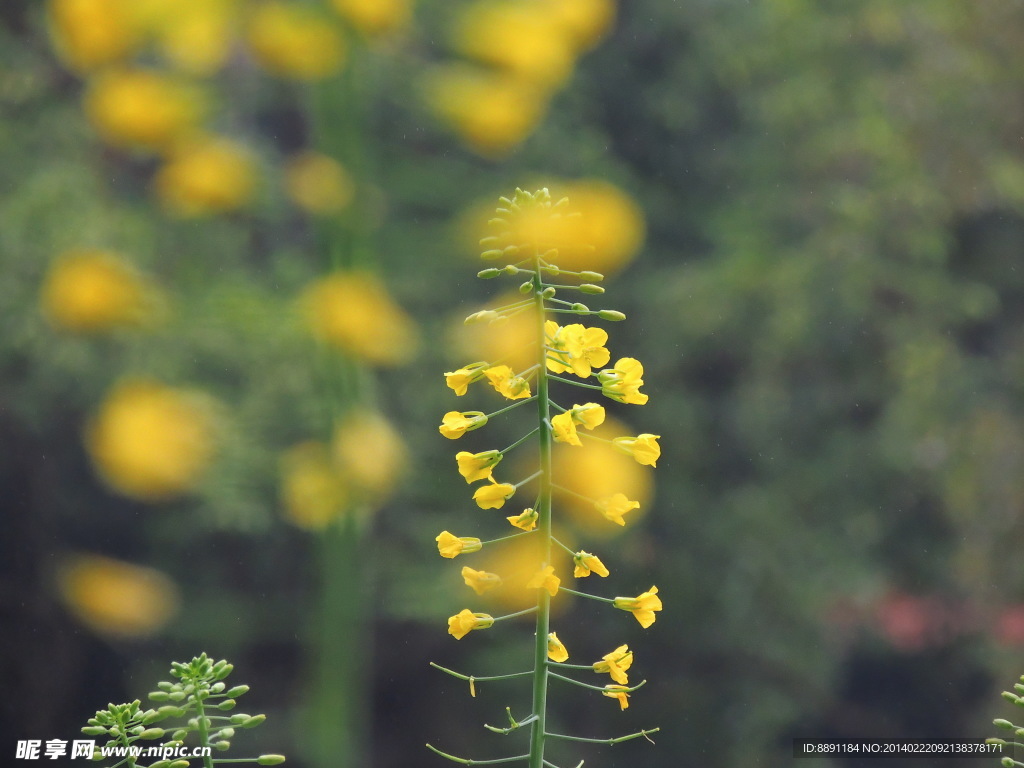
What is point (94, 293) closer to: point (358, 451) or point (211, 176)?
point (211, 176)

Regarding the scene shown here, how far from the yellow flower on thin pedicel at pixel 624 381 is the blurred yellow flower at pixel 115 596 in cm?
299

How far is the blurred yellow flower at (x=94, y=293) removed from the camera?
268cm

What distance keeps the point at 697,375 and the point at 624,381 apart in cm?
346

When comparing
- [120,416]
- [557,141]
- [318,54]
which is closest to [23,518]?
[120,416]

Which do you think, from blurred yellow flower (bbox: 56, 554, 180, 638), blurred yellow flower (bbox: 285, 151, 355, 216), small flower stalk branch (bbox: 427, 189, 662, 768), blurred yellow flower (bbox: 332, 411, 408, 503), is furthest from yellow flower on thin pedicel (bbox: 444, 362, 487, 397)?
blurred yellow flower (bbox: 56, 554, 180, 638)

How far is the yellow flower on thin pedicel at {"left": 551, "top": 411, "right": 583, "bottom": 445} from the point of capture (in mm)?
561

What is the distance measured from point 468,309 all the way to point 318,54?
2.59m

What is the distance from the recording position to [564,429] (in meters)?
0.57

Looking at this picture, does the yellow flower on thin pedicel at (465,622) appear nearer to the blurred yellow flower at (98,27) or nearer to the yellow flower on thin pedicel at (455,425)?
the yellow flower on thin pedicel at (455,425)

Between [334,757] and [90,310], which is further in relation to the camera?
[90,310]

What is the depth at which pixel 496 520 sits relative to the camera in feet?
11.6

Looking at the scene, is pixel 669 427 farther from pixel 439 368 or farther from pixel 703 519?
pixel 439 368

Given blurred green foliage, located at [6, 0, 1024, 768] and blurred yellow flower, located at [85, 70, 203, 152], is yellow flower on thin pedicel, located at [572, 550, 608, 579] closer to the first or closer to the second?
blurred yellow flower, located at [85, 70, 203, 152]

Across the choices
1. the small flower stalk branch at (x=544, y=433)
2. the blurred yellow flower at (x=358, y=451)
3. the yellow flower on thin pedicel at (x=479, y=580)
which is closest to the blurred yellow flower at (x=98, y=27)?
the blurred yellow flower at (x=358, y=451)
